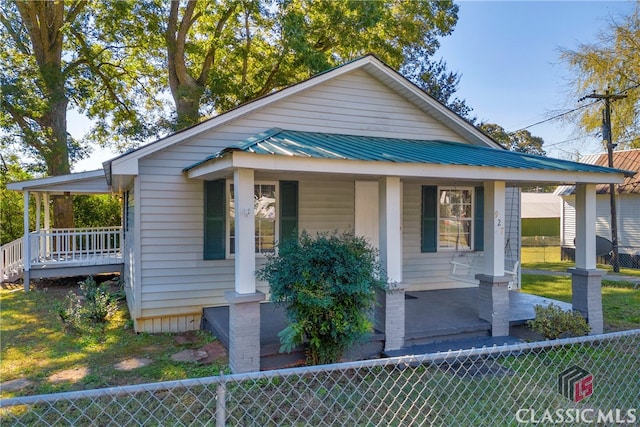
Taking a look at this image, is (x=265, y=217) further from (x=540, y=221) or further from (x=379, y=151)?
(x=540, y=221)

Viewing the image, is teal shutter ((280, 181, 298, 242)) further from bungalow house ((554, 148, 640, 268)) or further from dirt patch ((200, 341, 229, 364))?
bungalow house ((554, 148, 640, 268))

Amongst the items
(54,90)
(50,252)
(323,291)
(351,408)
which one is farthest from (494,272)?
(54,90)

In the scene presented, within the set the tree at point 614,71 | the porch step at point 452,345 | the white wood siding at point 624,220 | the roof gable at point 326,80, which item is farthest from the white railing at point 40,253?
the tree at point 614,71

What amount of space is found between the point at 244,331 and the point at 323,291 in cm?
107

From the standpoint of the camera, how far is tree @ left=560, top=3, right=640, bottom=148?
623 inches

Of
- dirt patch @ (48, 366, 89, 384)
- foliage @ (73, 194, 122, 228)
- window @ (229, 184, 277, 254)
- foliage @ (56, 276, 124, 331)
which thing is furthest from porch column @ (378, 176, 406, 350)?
foliage @ (73, 194, 122, 228)

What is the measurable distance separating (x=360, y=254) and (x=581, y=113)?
55.2ft

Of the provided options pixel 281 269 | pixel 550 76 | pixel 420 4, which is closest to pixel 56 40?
pixel 420 4

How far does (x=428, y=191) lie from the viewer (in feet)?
28.5

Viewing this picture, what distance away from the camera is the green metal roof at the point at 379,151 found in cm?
507

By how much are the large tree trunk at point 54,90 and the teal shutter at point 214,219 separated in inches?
396

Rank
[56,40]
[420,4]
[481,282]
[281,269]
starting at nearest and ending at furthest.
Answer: [281,269] → [481,282] → [56,40] → [420,4]

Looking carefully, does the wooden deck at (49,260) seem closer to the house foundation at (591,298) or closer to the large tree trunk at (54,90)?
the large tree trunk at (54,90)

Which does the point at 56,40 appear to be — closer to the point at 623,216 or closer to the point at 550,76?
the point at 550,76
